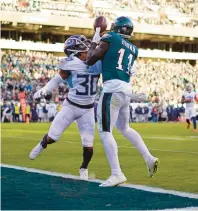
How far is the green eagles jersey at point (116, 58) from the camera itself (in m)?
7.04

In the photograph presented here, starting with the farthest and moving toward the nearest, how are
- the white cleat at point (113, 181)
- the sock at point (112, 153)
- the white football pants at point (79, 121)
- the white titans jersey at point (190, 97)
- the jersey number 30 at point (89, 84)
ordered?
the white titans jersey at point (190, 97)
the white football pants at point (79, 121)
the jersey number 30 at point (89, 84)
the sock at point (112, 153)
the white cleat at point (113, 181)

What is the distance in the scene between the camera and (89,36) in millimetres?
55188

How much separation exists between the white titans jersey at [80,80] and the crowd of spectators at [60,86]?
23956 millimetres

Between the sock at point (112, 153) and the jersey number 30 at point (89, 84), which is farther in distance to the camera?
the jersey number 30 at point (89, 84)

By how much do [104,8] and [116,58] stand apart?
46.4 meters

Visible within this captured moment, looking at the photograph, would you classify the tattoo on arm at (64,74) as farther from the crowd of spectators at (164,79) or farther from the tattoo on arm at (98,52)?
the crowd of spectators at (164,79)

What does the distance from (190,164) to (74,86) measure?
2.77 metres

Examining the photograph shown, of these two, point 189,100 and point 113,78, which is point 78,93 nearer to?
point 113,78

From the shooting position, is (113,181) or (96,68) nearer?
(113,181)

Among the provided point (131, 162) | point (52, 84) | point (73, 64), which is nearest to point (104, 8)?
point (131, 162)

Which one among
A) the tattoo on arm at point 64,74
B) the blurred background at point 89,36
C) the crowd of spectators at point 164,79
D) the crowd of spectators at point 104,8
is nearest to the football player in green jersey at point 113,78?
the tattoo on arm at point 64,74

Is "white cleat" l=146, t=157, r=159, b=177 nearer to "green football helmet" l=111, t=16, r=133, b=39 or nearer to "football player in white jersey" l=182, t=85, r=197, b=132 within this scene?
"green football helmet" l=111, t=16, r=133, b=39

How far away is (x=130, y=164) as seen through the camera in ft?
31.6

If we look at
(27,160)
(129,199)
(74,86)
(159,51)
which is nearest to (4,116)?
(27,160)
